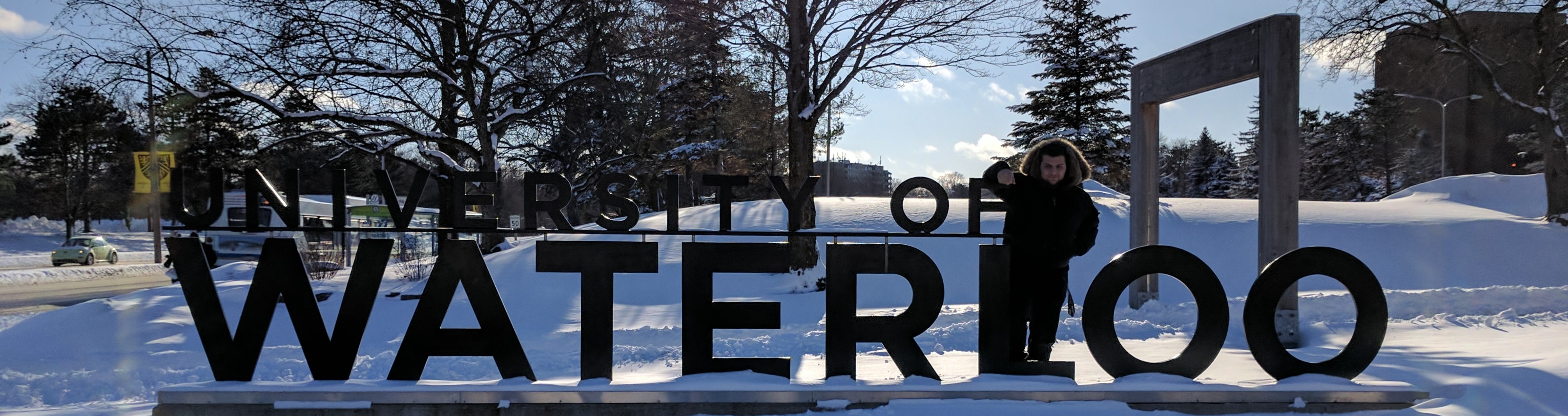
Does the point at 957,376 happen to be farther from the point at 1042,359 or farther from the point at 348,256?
the point at 348,256

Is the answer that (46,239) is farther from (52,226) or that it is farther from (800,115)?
(800,115)

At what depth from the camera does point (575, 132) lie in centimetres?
1452

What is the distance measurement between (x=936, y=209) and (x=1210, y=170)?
174 ft

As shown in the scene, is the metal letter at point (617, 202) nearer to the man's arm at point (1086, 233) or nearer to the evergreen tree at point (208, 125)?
the man's arm at point (1086, 233)

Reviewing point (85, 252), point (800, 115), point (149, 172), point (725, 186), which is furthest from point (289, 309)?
point (85, 252)

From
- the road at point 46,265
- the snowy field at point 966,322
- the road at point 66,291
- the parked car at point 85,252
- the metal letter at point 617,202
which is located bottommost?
the road at point 46,265

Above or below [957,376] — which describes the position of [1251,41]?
above

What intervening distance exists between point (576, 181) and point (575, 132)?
10.7 feet

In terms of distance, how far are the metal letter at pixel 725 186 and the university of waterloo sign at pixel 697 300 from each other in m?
0.02

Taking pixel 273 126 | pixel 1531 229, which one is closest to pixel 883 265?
pixel 273 126

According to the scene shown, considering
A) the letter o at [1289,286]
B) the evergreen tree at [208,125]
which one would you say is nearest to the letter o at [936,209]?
the letter o at [1289,286]

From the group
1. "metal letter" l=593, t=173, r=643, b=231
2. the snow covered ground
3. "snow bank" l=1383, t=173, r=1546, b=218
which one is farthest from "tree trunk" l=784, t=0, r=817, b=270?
the snow covered ground

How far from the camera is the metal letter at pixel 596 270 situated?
4203 mm

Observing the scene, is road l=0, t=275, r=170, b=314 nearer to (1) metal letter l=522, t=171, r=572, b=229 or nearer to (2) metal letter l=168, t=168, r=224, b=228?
(2) metal letter l=168, t=168, r=224, b=228
